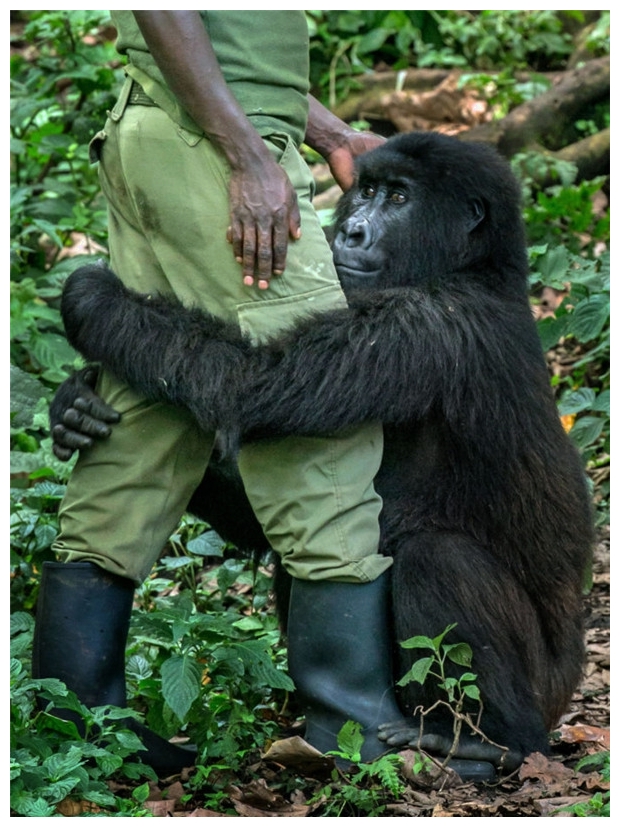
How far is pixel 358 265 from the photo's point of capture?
419 centimetres

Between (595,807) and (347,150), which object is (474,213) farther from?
(595,807)

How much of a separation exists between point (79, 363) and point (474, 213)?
230cm

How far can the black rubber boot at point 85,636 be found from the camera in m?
3.62

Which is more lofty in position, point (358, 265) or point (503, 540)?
point (358, 265)

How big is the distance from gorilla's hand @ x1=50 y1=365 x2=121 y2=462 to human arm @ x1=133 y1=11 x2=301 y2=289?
2.16 feet

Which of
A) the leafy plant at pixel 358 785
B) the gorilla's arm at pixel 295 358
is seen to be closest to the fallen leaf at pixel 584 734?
the leafy plant at pixel 358 785

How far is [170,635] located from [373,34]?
7445 mm

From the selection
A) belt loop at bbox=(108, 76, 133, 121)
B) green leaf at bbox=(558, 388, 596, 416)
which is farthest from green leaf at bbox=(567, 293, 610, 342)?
belt loop at bbox=(108, 76, 133, 121)

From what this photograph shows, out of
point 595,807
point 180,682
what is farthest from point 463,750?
point 180,682

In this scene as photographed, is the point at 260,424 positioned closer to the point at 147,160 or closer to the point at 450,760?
the point at 147,160

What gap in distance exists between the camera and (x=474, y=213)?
4211 millimetres

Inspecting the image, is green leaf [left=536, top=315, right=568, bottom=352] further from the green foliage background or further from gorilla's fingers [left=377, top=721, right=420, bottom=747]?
gorilla's fingers [left=377, top=721, right=420, bottom=747]

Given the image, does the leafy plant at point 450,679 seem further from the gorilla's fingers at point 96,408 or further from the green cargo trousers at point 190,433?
the gorilla's fingers at point 96,408

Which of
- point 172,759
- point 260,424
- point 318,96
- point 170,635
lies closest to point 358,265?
point 260,424
